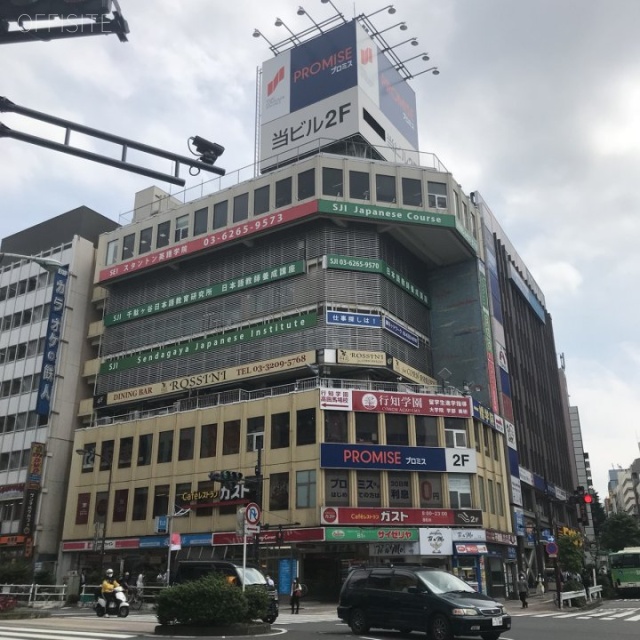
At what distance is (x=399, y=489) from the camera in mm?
41969

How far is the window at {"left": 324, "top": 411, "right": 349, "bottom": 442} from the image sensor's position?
138 ft

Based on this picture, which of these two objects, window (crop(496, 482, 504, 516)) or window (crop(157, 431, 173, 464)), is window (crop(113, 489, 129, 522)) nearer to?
window (crop(157, 431, 173, 464))

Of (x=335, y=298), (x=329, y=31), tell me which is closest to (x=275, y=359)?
(x=335, y=298)

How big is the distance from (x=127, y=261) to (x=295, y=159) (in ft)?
55.0

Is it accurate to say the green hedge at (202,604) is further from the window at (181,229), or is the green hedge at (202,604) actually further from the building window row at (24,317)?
the building window row at (24,317)

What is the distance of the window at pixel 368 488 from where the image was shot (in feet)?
135

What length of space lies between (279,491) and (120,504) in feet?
46.2

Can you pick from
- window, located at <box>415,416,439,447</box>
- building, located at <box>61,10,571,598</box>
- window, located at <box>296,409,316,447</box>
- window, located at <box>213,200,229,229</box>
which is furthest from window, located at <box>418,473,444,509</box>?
window, located at <box>213,200,229,229</box>

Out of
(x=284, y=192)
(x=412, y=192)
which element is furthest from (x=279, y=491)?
(x=412, y=192)

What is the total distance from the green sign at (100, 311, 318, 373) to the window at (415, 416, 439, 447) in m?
10.00

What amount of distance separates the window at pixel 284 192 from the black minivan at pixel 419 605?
36.1 meters

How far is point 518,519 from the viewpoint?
51.8 meters

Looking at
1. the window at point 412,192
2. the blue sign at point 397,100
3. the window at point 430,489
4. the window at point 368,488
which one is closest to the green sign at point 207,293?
the window at point 412,192

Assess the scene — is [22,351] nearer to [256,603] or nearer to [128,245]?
[128,245]
